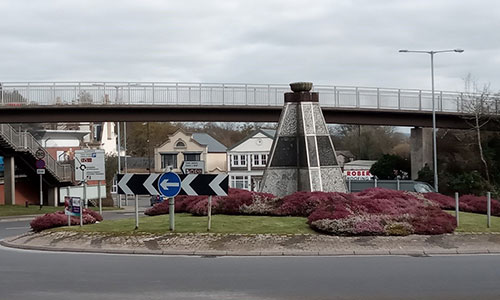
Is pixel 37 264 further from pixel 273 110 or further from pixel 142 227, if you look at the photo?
pixel 273 110

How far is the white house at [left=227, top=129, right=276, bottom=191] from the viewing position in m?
96.7

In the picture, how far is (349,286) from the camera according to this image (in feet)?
41.3

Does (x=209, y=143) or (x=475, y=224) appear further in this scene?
(x=209, y=143)

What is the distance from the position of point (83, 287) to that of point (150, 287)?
3.90ft

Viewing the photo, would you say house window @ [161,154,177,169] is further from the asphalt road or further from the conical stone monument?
the asphalt road

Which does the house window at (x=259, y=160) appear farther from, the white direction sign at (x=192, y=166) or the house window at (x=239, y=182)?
the white direction sign at (x=192, y=166)

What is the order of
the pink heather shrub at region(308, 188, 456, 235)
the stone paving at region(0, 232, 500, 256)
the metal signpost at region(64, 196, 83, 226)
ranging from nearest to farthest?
the stone paving at region(0, 232, 500, 256) → the pink heather shrub at region(308, 188, 456, 235) → the metal signpost at region(64, 196, 83, 226)

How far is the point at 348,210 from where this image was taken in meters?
Answer: 20.8

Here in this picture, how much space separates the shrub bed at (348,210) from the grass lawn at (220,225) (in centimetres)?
61

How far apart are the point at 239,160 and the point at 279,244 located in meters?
78.9

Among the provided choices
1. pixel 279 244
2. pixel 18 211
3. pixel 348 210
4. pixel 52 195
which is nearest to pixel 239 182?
pixel 52 195

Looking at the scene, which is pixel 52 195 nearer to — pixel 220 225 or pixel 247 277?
pixel 220 225

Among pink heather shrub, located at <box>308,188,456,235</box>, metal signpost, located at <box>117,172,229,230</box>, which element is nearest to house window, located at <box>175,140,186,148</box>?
pink heather shrub, located at <box>308,188,456,235</box>

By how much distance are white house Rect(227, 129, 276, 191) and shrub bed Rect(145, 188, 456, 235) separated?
6941 centimetres
